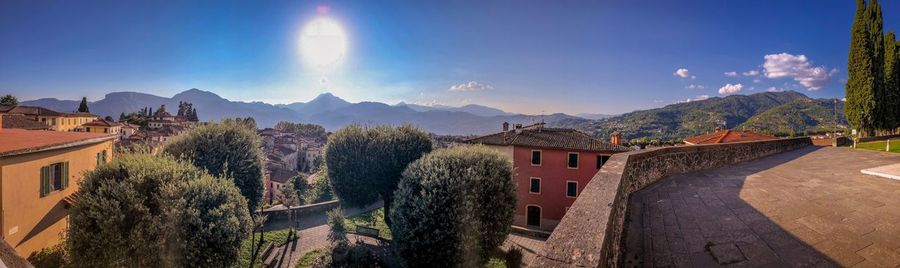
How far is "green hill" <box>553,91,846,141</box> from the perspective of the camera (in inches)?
4299

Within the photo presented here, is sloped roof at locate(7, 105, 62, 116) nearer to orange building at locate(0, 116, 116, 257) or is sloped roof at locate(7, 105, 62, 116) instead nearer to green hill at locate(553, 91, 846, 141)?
orange building at locate(0, 116, 116, 257)

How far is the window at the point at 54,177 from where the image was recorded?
10.6 m

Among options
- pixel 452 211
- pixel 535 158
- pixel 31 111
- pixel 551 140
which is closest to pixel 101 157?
pixel 452 211

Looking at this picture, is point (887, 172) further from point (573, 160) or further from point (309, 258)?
point (309, 258)

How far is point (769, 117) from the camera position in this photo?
115 metres

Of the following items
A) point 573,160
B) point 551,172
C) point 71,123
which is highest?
point 71,123

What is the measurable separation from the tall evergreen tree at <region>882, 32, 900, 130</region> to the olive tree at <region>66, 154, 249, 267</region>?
47659mm

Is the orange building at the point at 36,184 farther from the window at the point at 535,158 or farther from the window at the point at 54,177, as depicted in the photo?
the window at the point at 535,158

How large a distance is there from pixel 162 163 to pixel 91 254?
2881mm

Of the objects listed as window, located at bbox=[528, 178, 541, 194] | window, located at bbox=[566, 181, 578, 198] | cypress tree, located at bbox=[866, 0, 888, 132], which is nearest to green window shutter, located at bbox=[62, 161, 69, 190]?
window, located at bbox=[528, 178, 541, 194]

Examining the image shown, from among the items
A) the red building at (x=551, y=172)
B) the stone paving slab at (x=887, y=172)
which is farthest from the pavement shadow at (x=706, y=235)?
the red building at (x=551, y=172)

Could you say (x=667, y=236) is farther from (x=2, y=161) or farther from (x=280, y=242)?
(x=280, y=242)

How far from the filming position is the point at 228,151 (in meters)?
15.9

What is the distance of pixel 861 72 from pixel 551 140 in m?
27.0
